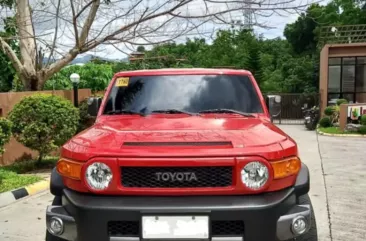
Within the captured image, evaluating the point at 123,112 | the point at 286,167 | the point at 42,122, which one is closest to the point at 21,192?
the point at 42,122

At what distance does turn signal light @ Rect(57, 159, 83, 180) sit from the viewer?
295 centimetres

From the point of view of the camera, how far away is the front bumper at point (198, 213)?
8.91 feet

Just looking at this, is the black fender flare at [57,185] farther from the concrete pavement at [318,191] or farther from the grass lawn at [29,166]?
the grass lawn at [29,166]

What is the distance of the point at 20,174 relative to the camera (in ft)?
26.2

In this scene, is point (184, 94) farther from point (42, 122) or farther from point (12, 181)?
point (42, 122)

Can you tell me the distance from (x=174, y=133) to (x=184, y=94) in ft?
3.59

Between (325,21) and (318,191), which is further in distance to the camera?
(325,21)

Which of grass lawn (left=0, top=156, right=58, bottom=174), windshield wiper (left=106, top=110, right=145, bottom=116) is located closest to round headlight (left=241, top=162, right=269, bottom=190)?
windshield wiper (left=106, top=110, right=145, bottom=116)

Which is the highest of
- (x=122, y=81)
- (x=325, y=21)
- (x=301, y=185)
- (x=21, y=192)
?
(x=325, y=21)

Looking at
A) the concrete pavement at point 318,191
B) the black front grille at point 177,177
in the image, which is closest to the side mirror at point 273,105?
the concrete pavement at point 318,191

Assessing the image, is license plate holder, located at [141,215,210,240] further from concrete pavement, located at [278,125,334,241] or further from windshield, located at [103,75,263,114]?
concrete pavement, located at [278,125,334,241]

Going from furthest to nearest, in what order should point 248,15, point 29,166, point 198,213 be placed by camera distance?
point 29,166
point 248,15
point 198,213

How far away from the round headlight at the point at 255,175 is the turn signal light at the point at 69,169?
1.13 metres

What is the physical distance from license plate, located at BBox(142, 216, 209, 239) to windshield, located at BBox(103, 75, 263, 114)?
1.47 m
